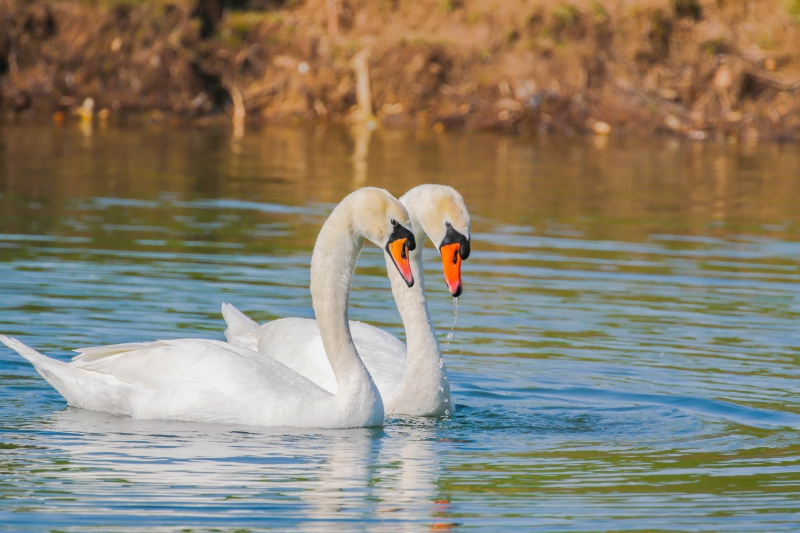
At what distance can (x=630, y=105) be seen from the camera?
35000 mm

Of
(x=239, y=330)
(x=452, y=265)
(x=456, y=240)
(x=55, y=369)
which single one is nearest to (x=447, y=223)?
(x=456, y=240)

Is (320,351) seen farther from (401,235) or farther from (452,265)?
(401,235)

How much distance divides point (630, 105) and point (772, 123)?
372 cm

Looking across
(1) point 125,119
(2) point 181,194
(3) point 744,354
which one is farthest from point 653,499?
(1) point 125,119

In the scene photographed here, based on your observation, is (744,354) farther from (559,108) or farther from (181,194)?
(559,108)

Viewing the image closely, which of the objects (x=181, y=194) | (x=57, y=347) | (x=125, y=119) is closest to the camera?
(x=57, y=347)

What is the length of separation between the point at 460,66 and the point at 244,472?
100 feet

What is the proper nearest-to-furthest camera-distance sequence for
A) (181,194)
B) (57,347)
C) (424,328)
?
(424,328)
(57,347)
(181,194)

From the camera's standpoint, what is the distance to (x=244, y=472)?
5.81 metres

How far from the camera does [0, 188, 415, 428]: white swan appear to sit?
22.2ft

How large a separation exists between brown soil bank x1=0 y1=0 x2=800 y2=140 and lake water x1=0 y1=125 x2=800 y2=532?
13.8m

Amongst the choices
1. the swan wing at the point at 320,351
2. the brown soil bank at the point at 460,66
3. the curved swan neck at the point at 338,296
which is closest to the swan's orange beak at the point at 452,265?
the curved swan neck at the point at 338,296

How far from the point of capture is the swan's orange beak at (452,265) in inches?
270

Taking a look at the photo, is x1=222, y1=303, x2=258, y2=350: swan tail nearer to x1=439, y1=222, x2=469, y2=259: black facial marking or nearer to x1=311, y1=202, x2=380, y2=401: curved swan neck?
x1=311, y1=202, x2=380, y2=401: curved swan neck
